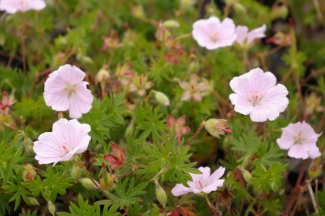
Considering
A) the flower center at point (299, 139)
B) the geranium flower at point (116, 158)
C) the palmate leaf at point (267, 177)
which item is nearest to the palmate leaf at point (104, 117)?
the geranium flower at point (116, 158)

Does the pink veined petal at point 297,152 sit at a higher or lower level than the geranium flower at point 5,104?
lower

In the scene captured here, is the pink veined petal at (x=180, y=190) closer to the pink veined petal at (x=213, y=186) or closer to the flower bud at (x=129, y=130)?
the pink veined petal at (x=213, y=186)

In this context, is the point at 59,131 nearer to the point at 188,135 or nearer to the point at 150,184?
the point at 150,184

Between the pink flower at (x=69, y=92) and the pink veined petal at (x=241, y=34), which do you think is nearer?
the pink flower at (x=69, y=92)

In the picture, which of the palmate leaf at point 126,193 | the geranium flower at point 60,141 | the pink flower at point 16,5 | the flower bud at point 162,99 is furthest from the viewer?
the pink flower at point 16,5

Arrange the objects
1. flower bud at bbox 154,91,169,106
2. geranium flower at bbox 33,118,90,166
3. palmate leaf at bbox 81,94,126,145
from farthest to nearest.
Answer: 1. flower bud at bbox 154,91,169,106
2. palmate leaf at bbox 81,94,126,145
3. geranium flower at bbox 33,118,90,166

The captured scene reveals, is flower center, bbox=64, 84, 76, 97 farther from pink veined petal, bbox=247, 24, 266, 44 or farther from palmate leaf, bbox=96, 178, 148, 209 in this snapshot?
pink veined petal, bbox=247, 24, 266, 44

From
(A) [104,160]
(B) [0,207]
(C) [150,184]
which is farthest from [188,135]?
(B) [0,207]

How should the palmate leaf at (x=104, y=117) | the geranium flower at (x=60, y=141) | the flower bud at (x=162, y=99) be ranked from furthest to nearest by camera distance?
the flower bud at (x=162, y=99)
the palmate leaf at (x=104, y=117)
the geranium flower at (x=60, y=141)

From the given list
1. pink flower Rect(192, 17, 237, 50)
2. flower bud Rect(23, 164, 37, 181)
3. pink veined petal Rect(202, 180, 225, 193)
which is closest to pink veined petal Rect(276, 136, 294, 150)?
pink veined petal Rect(202, 180, 225, 193)
